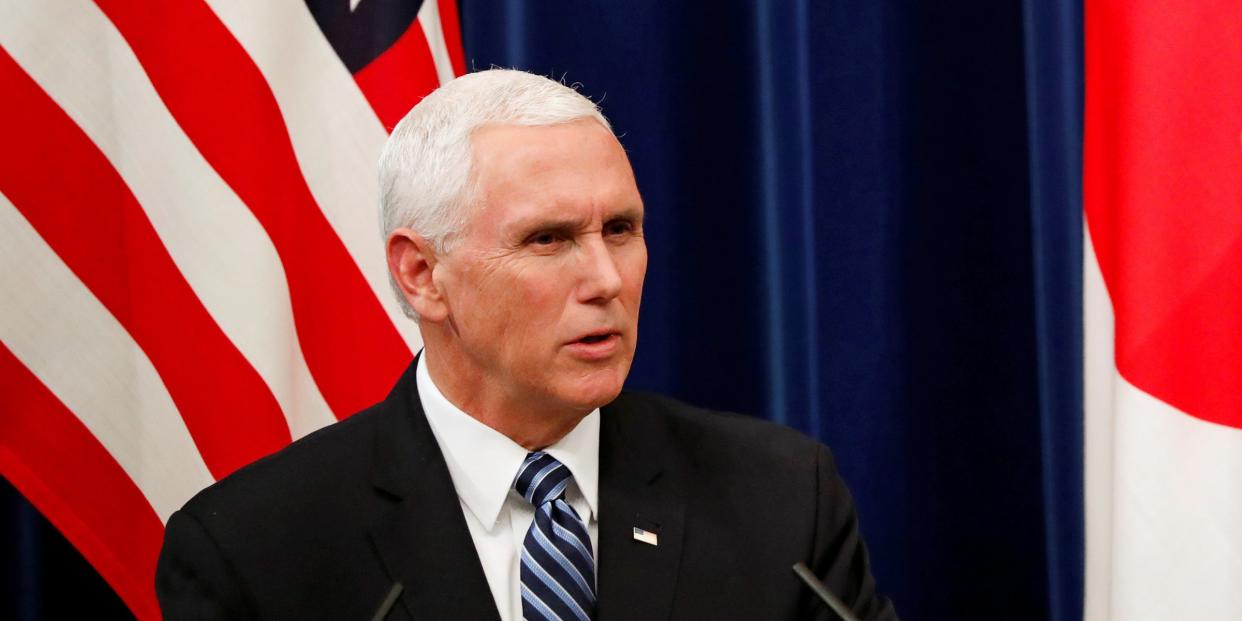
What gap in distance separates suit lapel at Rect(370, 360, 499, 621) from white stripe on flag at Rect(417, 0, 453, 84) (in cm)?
79

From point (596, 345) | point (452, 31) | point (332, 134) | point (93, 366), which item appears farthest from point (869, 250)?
point (93, 366)

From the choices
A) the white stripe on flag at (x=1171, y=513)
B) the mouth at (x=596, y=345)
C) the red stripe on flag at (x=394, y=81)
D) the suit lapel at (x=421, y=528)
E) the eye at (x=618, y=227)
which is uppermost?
the red stripe on flag at (x=394, y=81)

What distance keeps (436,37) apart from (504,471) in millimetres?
947

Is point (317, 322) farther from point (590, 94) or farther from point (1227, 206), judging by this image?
point (1227, 206)

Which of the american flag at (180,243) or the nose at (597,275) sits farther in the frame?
the american flag at (180,243)

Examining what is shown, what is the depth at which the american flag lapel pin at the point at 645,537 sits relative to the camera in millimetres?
1580

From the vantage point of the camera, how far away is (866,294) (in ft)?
8.21

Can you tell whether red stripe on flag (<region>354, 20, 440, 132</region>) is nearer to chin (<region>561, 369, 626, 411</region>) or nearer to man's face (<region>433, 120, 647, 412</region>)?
man's face (<region>433, 120, 647, 412</region>)

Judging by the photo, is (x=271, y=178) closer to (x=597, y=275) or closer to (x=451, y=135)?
(x=451, y=135)

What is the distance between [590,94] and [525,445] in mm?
1041

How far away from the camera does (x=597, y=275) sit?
148cm

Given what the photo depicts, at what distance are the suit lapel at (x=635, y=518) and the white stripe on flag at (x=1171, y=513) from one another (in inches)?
29.1

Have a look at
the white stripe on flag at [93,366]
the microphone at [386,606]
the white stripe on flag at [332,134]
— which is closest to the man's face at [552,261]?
the microphone at [386,606]

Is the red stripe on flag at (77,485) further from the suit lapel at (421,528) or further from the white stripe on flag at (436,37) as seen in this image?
the white stripe on flag at (436,37)
